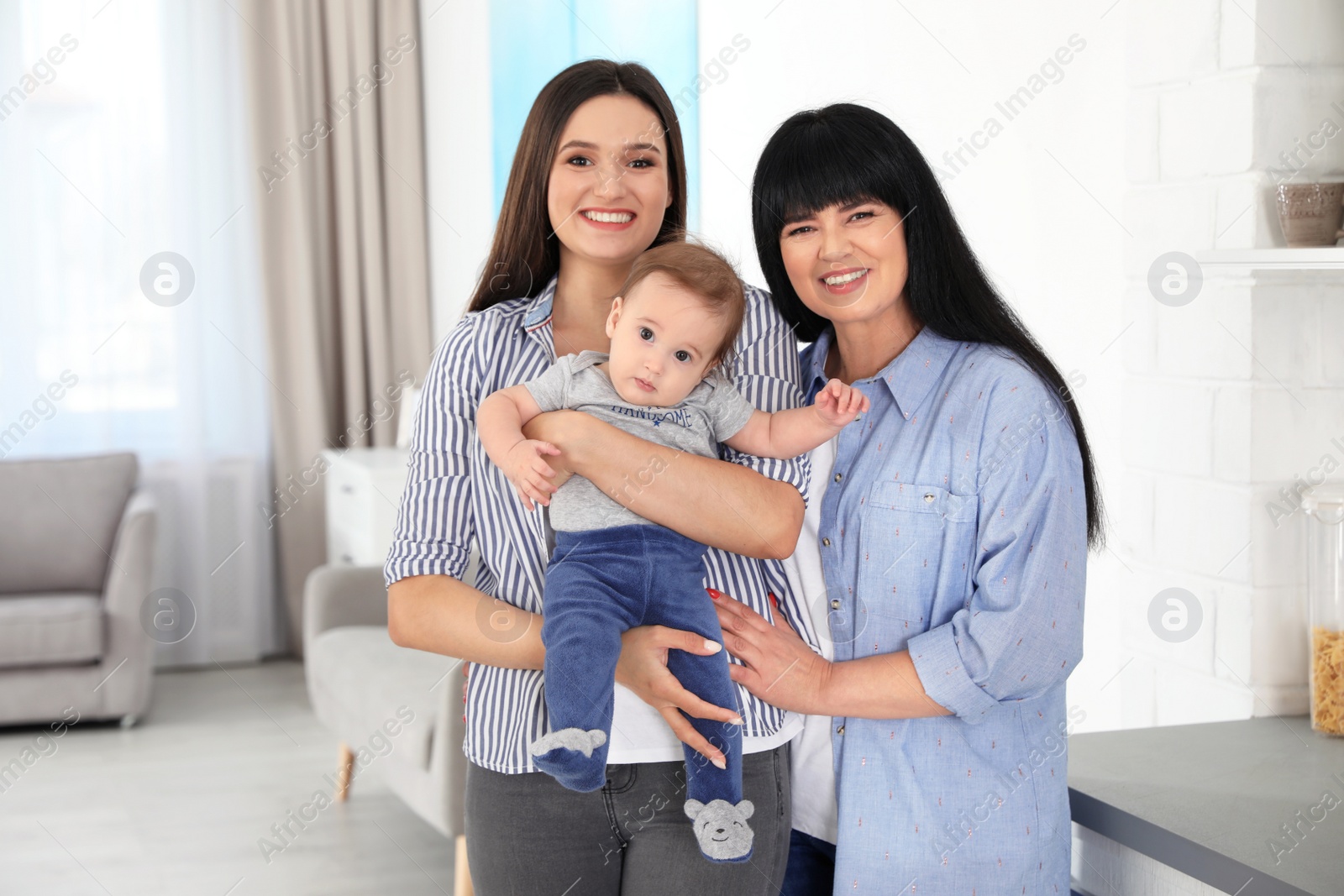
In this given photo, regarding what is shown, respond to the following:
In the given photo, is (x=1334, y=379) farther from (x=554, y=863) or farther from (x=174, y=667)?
(x=174, y=667)

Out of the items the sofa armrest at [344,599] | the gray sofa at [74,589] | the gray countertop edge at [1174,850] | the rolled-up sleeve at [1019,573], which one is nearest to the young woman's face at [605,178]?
→ the rolled-up sleeve at [1019,573]

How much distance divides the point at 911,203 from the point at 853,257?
89 millimetres

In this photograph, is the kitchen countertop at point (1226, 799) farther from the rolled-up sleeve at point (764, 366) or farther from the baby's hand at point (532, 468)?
the baby's hand at point (532, 468)

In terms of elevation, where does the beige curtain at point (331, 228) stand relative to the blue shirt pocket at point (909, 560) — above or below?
above

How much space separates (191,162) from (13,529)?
1.69 metres

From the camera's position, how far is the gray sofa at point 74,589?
4090mm

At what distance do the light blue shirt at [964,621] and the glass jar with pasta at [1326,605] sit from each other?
0.51 m

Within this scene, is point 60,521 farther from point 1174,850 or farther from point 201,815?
point 1174,850

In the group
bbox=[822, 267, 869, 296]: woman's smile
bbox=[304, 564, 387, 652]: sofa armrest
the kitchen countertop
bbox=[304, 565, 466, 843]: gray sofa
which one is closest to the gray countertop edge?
the kitchen countertop

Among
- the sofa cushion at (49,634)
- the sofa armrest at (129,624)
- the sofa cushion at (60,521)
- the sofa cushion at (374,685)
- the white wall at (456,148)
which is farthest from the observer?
the white wall at (456,148)

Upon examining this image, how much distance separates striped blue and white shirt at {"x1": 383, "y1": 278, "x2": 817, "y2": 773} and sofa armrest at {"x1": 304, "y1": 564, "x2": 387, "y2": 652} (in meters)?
2.29

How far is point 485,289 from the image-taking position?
55.3 inches

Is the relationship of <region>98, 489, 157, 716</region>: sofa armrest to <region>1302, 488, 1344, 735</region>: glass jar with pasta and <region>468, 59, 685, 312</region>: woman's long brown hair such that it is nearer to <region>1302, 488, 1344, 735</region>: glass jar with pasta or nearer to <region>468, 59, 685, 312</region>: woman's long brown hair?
<region>468, 59, 685, 312</region>: woman's long brown hair

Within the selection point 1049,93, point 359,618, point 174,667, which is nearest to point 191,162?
point 174,667
